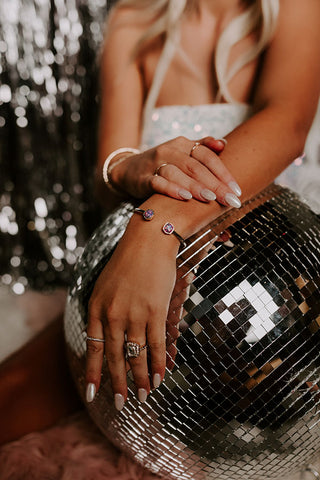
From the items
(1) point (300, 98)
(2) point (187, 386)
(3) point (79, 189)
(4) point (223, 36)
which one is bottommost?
(3) point (79, 189)

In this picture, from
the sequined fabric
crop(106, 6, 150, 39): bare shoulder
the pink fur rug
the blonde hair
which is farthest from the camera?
the sequined fabric

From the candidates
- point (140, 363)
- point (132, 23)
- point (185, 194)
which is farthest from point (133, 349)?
point (132, 23)

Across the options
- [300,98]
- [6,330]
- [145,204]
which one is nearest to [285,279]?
[145,204]

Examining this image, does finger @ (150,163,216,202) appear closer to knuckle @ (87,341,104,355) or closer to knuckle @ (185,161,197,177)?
knuckle @ (185,161,197,177)

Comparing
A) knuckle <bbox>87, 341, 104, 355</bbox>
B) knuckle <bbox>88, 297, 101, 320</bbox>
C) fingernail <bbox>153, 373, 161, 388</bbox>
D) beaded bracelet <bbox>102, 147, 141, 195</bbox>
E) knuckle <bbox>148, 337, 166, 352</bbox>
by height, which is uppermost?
beaded bracelet <bbox>102, 147, 141, 195</bbox>

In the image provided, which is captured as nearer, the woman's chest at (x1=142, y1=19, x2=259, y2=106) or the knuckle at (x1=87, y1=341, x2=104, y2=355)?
the knuckle at (x1=87, y1=341, x2=104, y2=355)

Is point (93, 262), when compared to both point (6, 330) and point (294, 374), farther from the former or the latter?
point (6, 330)

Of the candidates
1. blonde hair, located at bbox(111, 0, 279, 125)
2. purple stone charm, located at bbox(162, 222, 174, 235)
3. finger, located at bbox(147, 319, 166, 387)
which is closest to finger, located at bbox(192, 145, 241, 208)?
purple stone charm, located at bbox(162, 222, 174, 235)

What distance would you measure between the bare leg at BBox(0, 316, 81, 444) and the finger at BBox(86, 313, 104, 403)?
1.53 ft

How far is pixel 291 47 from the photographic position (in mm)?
972

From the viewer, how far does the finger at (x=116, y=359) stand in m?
0.64

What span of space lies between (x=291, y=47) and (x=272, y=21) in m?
0.09

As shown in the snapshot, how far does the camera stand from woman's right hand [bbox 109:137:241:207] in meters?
0.71

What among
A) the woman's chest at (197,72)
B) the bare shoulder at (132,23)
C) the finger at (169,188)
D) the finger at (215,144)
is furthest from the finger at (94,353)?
the bare shoulder at (132,23)
